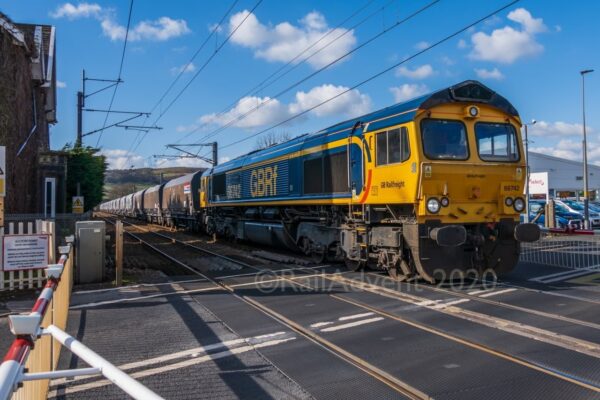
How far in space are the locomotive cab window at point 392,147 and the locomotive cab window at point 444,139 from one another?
370mm

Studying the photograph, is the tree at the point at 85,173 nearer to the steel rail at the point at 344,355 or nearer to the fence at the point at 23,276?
the fence at the point at 23,276

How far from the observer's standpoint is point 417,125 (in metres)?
9.70

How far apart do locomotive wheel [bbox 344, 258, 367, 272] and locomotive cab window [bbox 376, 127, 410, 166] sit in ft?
8.30

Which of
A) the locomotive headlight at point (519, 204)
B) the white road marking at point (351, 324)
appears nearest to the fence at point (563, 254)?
the locomotive headlight at point (519, 204)

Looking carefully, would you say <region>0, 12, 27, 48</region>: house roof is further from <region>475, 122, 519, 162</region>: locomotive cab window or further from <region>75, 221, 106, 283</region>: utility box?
<region>475, 122, 519, 162</region>: locomotive cab window

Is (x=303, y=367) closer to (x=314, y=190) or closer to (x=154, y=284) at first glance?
(x=154, y=284)

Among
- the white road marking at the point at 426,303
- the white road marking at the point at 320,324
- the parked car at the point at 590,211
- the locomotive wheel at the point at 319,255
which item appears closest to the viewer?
the white road marking at the point at 320,324

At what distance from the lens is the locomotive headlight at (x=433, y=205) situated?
373 inches

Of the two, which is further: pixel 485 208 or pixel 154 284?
pixel 154 284

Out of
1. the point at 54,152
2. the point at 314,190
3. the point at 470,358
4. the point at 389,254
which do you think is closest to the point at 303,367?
the point at 470,358

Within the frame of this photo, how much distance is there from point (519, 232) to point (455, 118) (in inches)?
98.9

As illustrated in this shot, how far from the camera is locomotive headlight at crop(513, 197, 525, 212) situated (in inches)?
402

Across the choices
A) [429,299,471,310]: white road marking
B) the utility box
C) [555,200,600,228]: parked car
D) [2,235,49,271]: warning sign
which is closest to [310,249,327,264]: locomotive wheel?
[429,299,471,310]: white road marking

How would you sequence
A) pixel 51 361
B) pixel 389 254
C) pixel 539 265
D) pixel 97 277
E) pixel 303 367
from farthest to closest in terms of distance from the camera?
pixel 539 265
pixel 97 277
pixel 389 254
pixel 303 367
pixel 51 361
